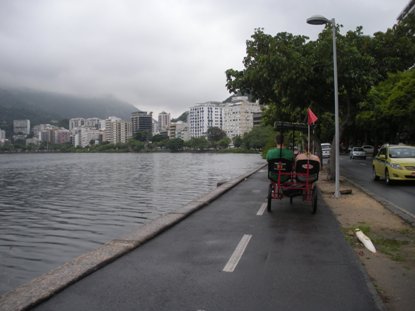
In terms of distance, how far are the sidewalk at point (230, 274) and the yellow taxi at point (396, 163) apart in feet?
35.0

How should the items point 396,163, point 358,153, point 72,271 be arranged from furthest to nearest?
1. point 358,153
2. point 396,163
3. point 72,271

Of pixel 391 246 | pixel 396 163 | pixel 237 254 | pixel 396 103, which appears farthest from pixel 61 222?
pixel 396 103

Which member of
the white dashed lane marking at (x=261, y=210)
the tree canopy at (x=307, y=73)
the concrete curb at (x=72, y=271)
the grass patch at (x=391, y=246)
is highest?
the tree canopy at (x=307, y=73)

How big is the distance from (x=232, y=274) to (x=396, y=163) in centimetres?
1502

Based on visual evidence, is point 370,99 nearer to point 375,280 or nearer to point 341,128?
point 341,128

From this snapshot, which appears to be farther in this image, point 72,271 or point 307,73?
point 307,73

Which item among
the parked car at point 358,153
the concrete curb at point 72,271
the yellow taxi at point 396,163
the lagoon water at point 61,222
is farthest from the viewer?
the parked car at point 358,153

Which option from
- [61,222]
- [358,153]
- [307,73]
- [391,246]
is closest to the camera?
[391,246]

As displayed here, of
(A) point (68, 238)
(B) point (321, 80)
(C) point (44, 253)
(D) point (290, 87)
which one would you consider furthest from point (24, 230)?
(B) point (321, 80)

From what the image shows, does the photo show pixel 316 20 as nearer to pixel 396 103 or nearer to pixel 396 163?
pixel 396 163

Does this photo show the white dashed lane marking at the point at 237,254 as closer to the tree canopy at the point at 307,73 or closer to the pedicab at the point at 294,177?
the pedicab at the point at 294,177

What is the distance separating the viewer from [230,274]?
563cm

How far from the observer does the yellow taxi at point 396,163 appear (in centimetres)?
1820

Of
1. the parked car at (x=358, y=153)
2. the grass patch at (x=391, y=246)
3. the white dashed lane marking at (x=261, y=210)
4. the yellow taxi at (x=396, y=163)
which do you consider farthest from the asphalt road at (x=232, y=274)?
the parked car at (x=358, y=153)
